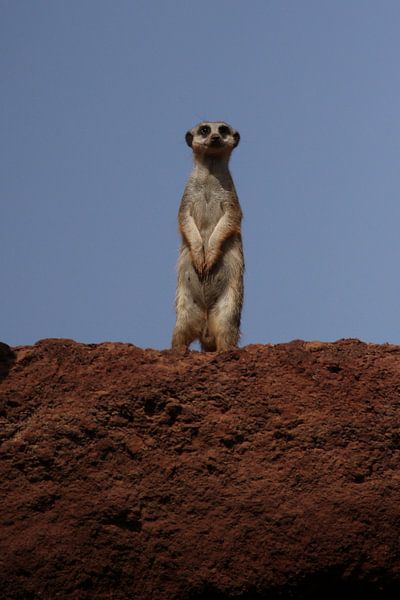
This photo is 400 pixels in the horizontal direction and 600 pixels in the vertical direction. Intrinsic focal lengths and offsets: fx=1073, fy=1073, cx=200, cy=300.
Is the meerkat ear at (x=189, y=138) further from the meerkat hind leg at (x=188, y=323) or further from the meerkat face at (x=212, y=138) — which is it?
the meerkat hind leg at (x=188, y=323)

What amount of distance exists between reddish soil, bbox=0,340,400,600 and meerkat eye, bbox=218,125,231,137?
17.7 ft

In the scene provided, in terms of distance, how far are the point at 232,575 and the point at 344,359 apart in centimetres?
156

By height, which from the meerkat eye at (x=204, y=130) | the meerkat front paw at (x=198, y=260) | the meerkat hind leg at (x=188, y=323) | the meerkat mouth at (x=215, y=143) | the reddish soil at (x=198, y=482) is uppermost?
the meerkat eye at (x=204, y=130)

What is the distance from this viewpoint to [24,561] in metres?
6.23

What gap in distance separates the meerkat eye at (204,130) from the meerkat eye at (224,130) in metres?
0.13

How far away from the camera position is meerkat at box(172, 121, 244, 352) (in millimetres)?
Result: 10594

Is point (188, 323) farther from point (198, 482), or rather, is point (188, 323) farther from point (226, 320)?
point (198, 482)

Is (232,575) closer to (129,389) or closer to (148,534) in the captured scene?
(148,534)

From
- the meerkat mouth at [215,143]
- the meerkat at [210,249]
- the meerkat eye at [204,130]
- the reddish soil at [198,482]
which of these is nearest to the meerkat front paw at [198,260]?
the meerkat at [210,249]

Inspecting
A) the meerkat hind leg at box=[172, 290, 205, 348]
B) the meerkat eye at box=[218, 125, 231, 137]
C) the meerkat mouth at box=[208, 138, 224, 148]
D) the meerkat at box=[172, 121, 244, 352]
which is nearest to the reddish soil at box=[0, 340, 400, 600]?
the meerkat at box=[172, 121, 244, 352]

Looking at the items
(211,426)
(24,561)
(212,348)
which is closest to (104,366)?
(211,426)

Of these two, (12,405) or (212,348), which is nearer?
(12,405)

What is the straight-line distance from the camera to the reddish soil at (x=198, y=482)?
20.6 ft

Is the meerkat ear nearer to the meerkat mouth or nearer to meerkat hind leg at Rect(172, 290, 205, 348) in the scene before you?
the meerkat mouth
